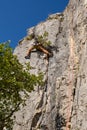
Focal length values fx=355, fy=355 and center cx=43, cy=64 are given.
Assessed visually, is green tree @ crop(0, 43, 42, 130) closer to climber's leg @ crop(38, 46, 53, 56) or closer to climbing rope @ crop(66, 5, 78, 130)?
climbing rope @ crop(66, 5, 78, 130)

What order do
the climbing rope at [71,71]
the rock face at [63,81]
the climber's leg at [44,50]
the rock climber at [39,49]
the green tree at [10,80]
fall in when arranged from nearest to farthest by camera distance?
the green tree at [10,80]
the rock face at [63,81]
the climbing rope at [71,71]
the climber's leg at [44,50]
the rock climber at [39,49]

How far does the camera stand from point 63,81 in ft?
149

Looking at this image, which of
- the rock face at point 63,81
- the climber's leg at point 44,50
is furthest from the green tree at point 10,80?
the climber's leg at point 44,50

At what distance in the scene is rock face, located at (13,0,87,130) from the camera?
135 ft

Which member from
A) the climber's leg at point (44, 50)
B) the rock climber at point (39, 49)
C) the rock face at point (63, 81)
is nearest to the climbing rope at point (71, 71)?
the rock face at point (63, 81)

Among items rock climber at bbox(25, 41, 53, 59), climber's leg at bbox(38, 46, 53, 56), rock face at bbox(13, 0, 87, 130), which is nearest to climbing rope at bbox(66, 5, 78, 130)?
rock face at bbox(13, 0, 87, 130)

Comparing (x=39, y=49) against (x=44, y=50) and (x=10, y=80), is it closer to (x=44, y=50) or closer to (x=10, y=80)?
(x=44, y=50)

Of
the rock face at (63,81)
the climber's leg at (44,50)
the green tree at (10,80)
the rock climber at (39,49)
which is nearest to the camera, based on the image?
the green tree at (10,80)

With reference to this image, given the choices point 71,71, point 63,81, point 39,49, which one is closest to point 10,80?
point 63,81

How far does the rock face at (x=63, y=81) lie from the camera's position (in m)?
41.1

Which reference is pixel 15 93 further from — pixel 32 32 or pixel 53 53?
pixel 32 32

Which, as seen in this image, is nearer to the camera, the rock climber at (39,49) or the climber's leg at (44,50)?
the climber's leg at (44,50)

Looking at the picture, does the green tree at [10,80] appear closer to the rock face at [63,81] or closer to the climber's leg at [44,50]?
the rock face at [63,81]

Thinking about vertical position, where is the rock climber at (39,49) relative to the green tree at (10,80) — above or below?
above
